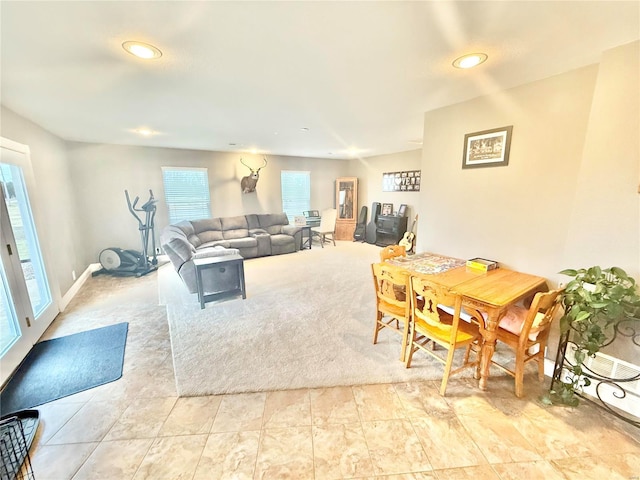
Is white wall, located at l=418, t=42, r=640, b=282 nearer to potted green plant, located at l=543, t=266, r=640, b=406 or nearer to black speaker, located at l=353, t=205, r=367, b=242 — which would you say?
potted green plant, located at l=543, t=266, r=640, b=406

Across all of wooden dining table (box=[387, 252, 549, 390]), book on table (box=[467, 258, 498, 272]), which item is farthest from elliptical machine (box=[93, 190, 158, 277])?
book on table (box=[467, 258, 498, 272])

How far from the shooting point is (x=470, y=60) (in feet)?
5.89

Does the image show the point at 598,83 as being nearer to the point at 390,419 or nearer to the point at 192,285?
the point at 390,419

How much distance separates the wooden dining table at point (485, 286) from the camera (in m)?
1.81

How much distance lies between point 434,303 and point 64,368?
324cm

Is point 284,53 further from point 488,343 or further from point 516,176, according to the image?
point 488,343

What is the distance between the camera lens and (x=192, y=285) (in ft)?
12.2

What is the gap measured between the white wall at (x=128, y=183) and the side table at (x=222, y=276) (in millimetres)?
2816

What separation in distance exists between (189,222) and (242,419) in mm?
4738

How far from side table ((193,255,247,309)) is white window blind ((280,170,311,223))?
12.2 feet

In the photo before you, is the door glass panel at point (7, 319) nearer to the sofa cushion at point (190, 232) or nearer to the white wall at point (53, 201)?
the white wall at point (53, 201)

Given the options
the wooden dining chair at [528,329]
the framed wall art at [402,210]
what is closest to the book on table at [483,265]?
the wooden dining chair at [528,329]

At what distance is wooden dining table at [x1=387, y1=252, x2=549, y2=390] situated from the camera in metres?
1.81

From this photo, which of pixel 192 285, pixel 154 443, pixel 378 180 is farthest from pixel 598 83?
pixel 378 180
